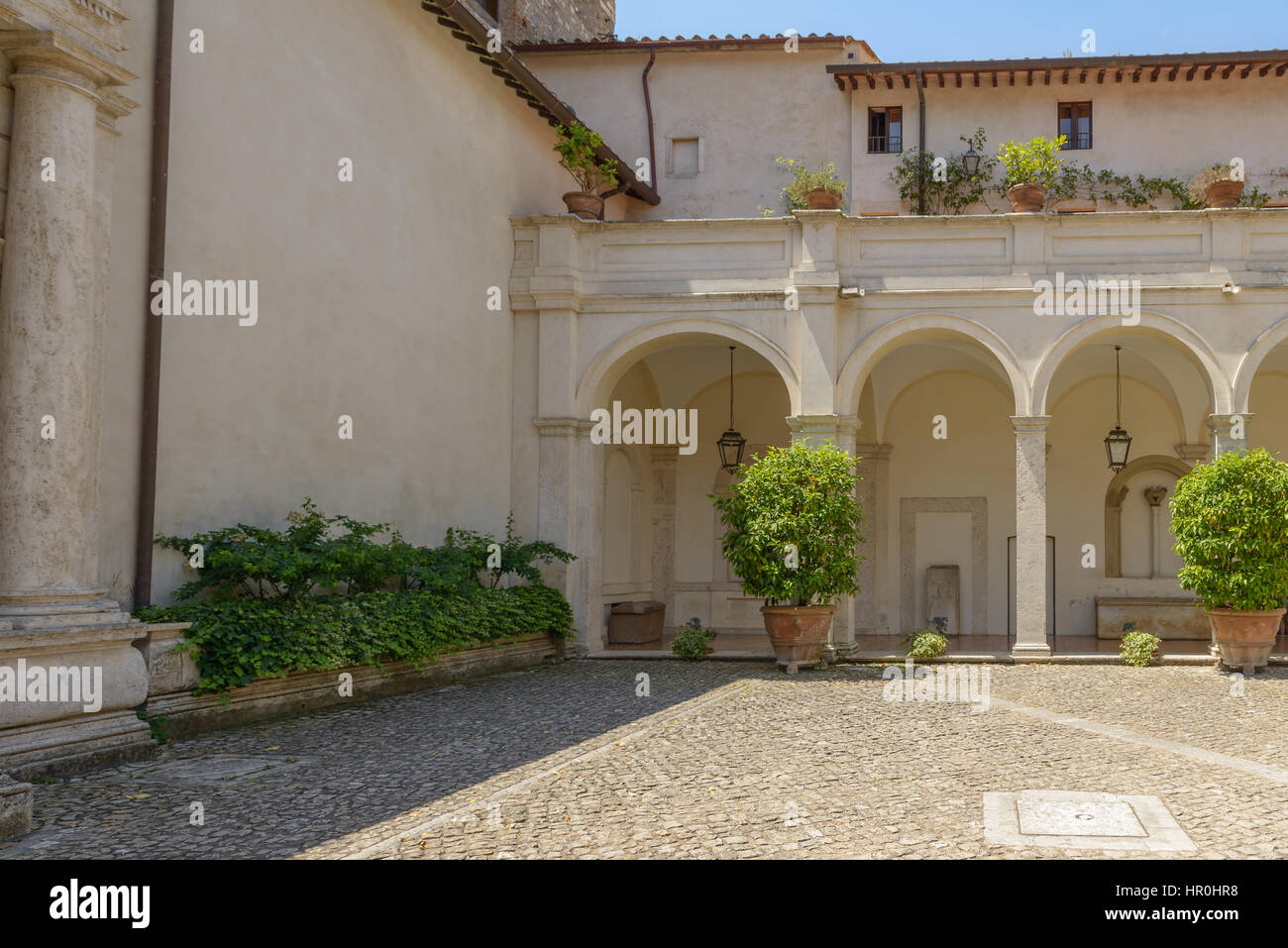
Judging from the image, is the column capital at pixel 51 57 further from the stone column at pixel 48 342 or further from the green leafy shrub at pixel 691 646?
the green leafy shrub at pixel 691 646

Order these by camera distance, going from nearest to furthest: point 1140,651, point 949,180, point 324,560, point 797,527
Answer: point 324,560 < point 797,527 < point 1140,651 < point 949,180

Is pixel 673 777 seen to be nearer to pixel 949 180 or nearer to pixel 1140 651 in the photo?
pixel 1140 651

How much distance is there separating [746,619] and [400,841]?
43.4 ft

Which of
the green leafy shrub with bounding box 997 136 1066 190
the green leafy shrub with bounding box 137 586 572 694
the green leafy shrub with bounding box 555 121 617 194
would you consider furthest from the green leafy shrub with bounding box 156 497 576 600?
the green leafy shrub with bounding box 997 136 1066 190

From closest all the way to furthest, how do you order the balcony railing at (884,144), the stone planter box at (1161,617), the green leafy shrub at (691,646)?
the green leafy shrub at (691,646) < the stone planter box at (1161,617) < the balcony railing at (884,144)

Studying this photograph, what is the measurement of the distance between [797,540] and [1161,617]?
24.8ft

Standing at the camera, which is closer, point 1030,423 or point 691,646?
point 1030,423

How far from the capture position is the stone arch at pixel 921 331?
13.9 meters

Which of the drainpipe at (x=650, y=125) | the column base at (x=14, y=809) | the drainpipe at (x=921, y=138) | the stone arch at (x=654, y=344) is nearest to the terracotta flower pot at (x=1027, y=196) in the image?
the stone arch at (x=654, y=344)

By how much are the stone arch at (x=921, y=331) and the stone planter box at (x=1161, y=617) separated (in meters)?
5.03

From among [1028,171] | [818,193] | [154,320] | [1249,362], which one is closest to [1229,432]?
[1249,362]

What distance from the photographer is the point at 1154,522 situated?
18.1m

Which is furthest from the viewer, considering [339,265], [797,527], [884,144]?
[884,144]
